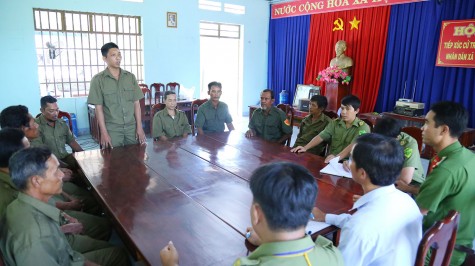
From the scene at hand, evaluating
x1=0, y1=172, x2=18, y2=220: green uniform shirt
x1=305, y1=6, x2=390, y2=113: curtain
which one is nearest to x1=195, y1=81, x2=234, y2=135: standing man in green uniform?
x1=0, y1=172, x2=18, y2=220: green uniform shirt

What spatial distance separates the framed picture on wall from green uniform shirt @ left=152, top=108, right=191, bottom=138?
3573 mm

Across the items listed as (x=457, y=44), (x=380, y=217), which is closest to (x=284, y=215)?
(x=380, y=217)

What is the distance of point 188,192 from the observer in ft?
5.97

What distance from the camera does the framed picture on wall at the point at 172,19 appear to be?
6.40 metres

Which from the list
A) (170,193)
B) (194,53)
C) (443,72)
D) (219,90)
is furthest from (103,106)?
(443,72)

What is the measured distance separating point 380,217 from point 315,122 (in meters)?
2.27

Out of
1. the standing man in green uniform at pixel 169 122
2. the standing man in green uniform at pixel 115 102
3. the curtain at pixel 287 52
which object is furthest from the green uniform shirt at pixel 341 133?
the curtain at pixel 287 52

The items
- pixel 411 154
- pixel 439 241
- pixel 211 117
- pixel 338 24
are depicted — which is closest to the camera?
pixel 439 241

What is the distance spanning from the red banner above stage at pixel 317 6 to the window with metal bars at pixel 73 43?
308cm

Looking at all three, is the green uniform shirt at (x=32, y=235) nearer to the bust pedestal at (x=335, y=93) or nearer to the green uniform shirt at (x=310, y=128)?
the green uniform shirt at (x=310, y=128)

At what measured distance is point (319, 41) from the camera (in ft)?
21.5

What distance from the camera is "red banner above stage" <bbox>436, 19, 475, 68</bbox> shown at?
429 cm

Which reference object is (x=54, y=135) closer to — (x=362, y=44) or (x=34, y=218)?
(x=34, y=218)

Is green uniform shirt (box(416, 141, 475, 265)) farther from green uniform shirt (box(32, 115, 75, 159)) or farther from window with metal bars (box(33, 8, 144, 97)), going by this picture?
window with metal bars (box(33, 8, 144, 97))
